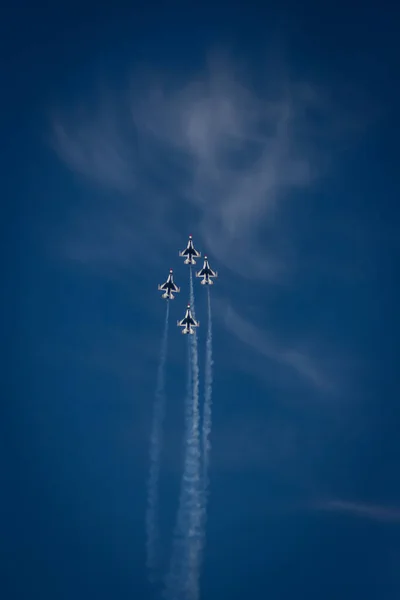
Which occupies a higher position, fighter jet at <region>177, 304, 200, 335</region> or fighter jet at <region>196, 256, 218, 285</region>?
fighter jet at <region>196, 256, 218, 285</region>

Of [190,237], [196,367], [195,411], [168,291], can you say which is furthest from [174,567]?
[190,237]

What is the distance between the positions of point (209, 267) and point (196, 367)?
15093 millimetres

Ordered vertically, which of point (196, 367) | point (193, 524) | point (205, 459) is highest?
point (196, 367)

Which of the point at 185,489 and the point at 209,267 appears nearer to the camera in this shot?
the point at 185,489

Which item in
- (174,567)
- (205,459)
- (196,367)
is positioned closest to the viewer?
(174,567)

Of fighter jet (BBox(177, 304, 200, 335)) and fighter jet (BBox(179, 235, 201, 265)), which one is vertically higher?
fighter jet (BBox(179, 235, 201, 265))

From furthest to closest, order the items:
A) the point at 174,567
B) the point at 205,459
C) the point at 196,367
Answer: the point at 196,367, the point at 205,459, the point at 174,567

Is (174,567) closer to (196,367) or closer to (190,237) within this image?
(196,367)

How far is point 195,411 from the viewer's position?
95062 mm

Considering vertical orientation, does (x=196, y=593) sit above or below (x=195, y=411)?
below

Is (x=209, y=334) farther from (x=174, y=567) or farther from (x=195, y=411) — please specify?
(x=174, y=567)

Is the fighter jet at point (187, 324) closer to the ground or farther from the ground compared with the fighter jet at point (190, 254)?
closer to the ground

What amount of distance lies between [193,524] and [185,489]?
467 cm

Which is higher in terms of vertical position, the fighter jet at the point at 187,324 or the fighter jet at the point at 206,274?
the fighter jet at the point at 206,274
